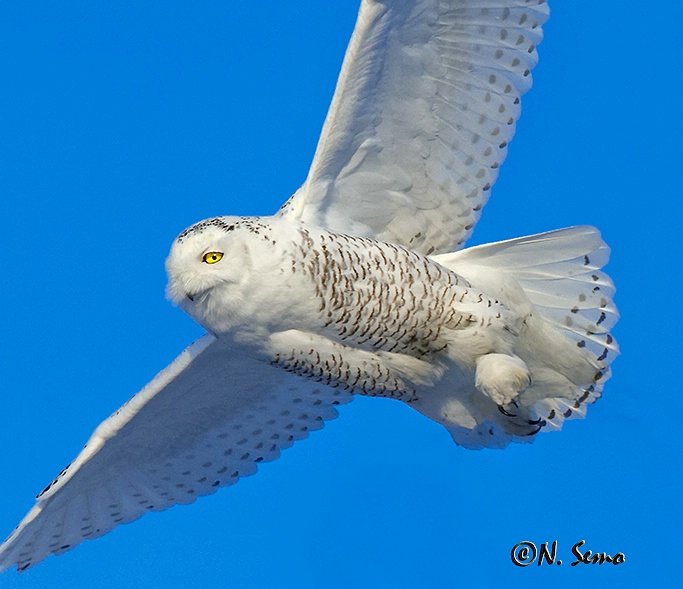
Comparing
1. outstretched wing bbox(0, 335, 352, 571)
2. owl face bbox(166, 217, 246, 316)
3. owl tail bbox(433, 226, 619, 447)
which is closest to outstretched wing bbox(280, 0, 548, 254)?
owl tail bbox(433, 226, 619, 447)

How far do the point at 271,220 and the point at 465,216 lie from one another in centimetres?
96

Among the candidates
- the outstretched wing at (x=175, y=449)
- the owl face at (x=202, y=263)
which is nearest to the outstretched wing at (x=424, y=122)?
the owl face at (x=202, y=263)

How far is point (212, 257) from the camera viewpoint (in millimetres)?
5895

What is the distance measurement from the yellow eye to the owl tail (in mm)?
1072

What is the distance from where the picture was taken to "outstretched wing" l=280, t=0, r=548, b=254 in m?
6.15

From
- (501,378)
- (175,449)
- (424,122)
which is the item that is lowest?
(175,449)

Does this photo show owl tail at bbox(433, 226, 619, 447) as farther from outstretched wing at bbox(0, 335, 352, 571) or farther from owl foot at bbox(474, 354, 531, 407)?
outstretched wing at bbox(0, 335, 352, 571)

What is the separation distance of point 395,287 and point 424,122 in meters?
Result: 0.76

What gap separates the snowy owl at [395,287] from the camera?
5.96 m

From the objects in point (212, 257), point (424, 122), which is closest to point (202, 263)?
point (212, 257)

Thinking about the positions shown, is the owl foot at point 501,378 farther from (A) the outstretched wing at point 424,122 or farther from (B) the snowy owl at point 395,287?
(A) the outstretched wing at point 424,122

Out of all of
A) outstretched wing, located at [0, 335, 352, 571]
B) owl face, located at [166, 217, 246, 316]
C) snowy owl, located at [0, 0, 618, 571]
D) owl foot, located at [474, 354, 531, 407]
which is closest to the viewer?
owl face, located at [166, 217, 246, 316]

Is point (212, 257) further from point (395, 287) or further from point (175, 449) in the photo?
point (175, 449)

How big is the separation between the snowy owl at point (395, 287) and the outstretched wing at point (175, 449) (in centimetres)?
1
